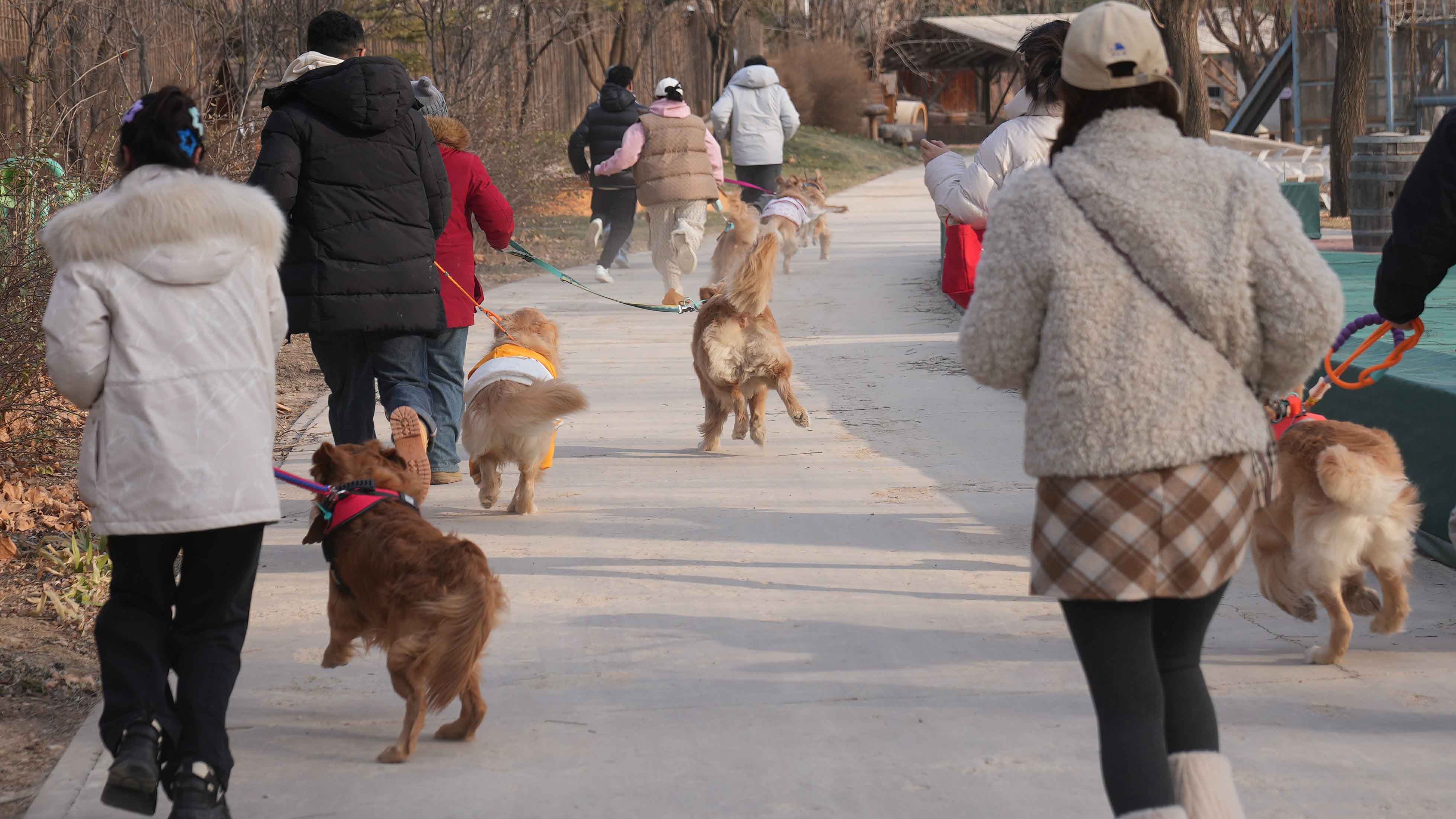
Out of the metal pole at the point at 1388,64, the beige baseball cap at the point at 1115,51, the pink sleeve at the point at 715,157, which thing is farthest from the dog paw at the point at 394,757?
the metal pole at the point at 1388,64

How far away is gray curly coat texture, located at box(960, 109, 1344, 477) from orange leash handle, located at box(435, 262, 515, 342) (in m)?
4.30

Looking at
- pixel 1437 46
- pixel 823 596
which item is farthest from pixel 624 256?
pixel 1437 46

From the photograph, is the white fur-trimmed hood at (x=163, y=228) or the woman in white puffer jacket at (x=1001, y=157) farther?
the woman in white puffer jacket at (x=1001, y=157)

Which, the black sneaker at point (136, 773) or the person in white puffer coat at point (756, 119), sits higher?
the person in white puffer coat at point (756, 119)

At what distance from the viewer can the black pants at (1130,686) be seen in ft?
8.66

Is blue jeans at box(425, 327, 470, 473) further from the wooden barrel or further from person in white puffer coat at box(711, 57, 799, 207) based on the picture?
the wooden barrel

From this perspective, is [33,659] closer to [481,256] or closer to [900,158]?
[481,256]

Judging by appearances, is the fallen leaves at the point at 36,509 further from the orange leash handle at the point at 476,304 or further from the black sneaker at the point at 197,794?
the black sneaker at the point at 197,794

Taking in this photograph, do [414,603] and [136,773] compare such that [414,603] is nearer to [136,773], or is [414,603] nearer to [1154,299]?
[136,773]

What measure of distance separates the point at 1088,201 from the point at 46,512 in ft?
17.8

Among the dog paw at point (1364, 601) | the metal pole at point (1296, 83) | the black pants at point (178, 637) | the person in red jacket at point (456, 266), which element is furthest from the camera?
the metal pole at point (1296, 83)

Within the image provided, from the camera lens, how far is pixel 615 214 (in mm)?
15133

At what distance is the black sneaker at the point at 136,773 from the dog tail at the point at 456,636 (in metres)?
0.70

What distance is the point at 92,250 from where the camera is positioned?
3.17m
